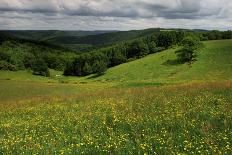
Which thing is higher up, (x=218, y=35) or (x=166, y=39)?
(x=218, y=35)

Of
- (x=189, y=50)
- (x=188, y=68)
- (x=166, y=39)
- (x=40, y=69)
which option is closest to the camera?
(x=188, y=68)

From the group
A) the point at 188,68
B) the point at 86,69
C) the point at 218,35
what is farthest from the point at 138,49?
the point at 188,68

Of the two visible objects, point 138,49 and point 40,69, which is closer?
point 138,49

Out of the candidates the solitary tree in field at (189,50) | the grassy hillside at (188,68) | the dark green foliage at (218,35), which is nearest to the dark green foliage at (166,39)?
the dark green foliage at (218,35)

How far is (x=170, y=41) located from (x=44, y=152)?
523ft

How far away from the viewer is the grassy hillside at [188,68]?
289 feet

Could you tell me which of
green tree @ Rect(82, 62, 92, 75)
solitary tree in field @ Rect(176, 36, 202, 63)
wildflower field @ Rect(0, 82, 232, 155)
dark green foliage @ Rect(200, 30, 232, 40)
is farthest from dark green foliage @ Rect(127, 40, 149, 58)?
wildflower field @ Rect(0, 82, 232, 155)

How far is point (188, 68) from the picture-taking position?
9850 cm

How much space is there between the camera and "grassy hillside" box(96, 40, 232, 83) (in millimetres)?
88062

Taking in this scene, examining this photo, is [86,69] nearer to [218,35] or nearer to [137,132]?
[218,35]

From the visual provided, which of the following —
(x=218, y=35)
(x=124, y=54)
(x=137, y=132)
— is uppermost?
(x=137, y=132)

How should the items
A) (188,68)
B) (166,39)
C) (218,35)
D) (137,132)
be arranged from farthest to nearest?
(166,39), (218,35), (188,68), (137,132)

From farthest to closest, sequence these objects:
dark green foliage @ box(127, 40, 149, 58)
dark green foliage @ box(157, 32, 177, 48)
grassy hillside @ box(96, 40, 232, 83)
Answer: dark green foliage @ box(157, 32, 177, 48) → dark green foliage @ box(127, 40, 149, 58) → grassy hillside @ box(96, 40, 232, 83)

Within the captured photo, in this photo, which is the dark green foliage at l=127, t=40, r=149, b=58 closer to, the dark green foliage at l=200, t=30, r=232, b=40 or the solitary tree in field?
the dark green foliage at l=200, t=30, r=232, b=40
